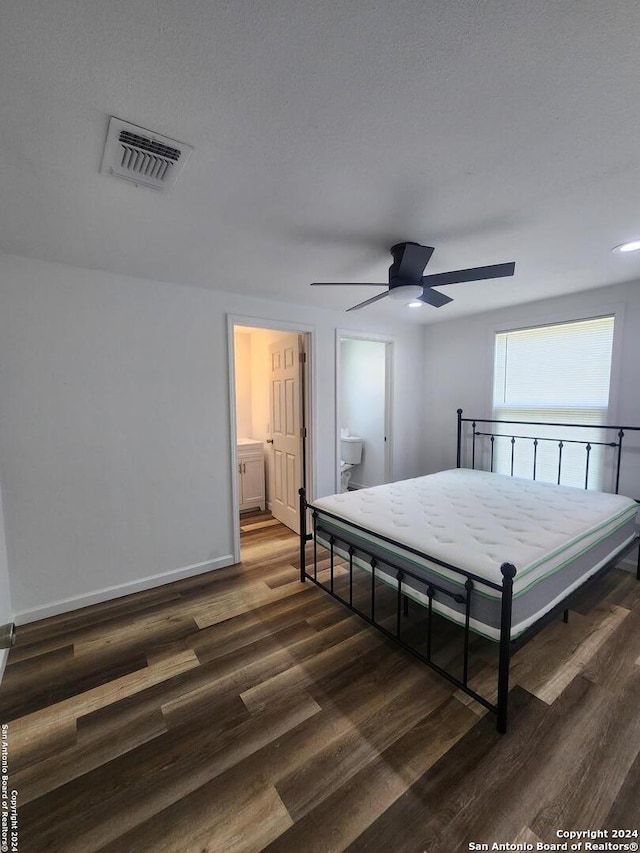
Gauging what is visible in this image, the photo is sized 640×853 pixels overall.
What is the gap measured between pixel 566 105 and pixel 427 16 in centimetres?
59

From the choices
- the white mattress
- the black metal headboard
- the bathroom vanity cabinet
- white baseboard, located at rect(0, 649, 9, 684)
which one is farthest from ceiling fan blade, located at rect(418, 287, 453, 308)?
white baseboard, located at rect(0, 649, 9, 684)

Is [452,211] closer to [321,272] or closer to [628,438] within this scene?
[321,272]

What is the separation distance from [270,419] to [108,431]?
2.08 m

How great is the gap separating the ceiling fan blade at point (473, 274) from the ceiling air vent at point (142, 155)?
1401mm

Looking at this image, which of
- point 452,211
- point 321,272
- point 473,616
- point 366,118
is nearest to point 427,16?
point 366,118

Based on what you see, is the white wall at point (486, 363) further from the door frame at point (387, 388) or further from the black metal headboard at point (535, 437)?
the door frame at point (387, 388)

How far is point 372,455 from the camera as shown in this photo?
17.0 ft

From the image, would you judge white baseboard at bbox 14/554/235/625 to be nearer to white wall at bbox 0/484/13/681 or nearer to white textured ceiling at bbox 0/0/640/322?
white wall at bbox 0/484/13/681

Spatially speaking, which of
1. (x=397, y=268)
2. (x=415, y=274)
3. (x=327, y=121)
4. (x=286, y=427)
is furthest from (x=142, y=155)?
(x=286, y=427)

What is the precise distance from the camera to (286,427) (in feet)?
13.2

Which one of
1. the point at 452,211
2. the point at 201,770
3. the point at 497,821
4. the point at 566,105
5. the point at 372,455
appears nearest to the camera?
the point at 566,105

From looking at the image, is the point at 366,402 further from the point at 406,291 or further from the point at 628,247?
the point at 628,247

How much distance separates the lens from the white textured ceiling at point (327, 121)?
88 cm

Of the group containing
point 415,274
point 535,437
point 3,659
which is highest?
point 415,274
